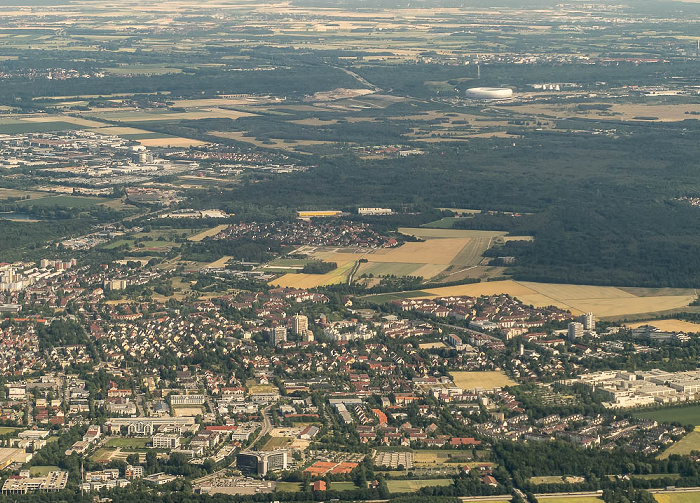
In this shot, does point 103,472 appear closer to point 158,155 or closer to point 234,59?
point 158,155

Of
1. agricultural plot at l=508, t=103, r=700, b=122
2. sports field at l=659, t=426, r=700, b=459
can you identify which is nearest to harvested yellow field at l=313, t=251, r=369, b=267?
sports field at l=659, t=426, r=700, b=459

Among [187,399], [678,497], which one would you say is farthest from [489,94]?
[678,497]

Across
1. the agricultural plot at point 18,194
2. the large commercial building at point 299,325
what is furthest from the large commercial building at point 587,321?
the agricultural plot at point 18,194

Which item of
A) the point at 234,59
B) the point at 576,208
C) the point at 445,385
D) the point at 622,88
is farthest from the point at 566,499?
the point at 234,59

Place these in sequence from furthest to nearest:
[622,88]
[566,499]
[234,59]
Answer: [234,59] → [622,88] → [566,499]

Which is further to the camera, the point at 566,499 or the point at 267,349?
the point at 267,349

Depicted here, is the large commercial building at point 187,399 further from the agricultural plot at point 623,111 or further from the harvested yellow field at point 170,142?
the agricultural plot at point 623,111
